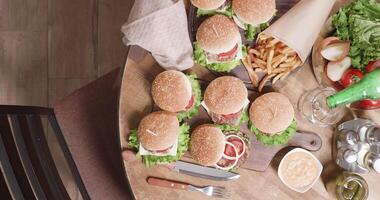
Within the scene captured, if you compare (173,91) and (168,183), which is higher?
(173,91)

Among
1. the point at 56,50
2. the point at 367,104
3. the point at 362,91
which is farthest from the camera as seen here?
the point at 56,50

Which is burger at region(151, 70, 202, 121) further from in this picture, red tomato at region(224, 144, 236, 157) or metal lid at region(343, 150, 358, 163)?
metal lid at region(343, 150, 358, 163)

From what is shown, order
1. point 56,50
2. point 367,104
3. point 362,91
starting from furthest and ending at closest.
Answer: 1. point 56,50
2. point 367,104
3. point 362,91

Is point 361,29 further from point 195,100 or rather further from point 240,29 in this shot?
point 195,100

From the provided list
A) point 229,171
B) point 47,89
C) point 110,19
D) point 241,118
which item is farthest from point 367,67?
point 47,89

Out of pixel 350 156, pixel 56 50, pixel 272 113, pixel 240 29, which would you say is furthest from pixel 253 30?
pixel 56 50
